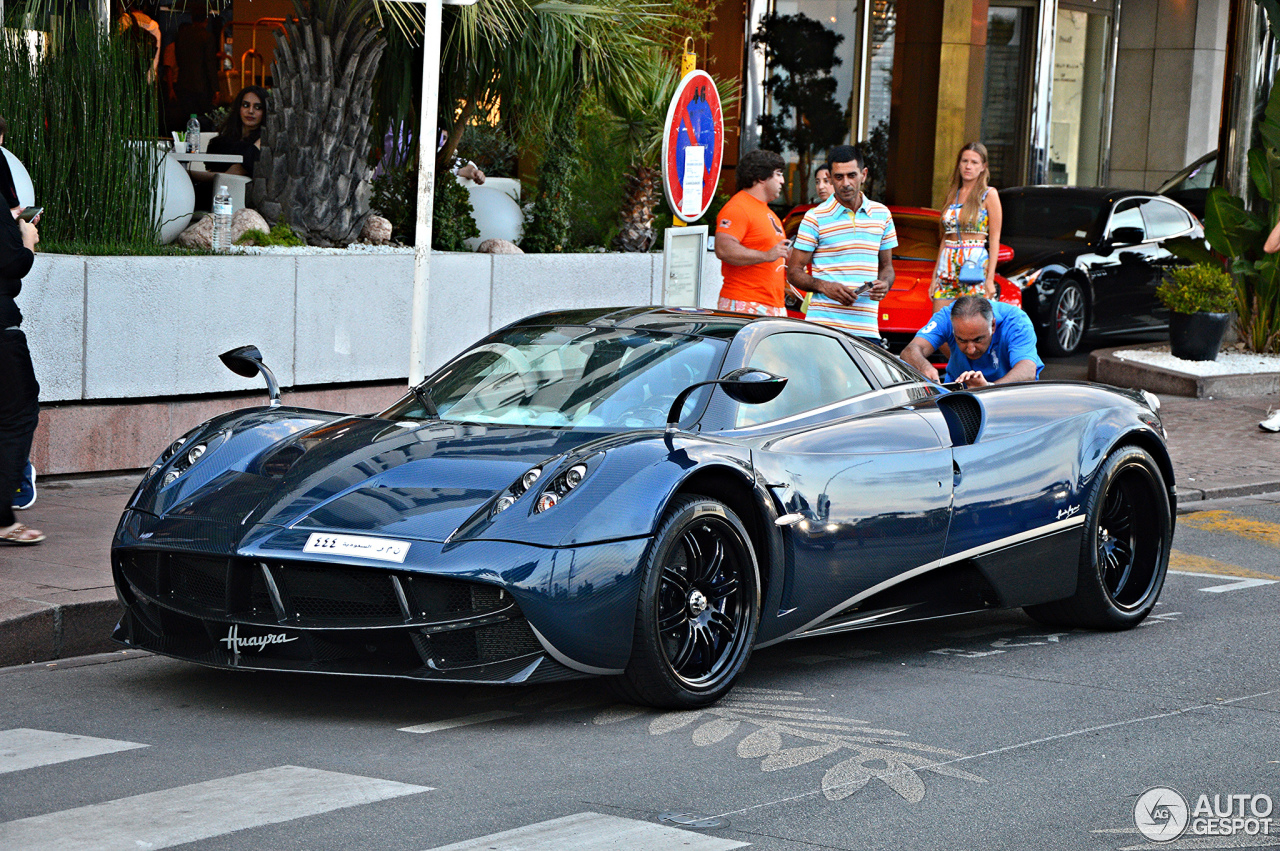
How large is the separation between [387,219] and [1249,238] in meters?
8.46

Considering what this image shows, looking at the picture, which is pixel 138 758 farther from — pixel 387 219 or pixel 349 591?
pixel 387 219

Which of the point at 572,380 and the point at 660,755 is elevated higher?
the point at 572,380

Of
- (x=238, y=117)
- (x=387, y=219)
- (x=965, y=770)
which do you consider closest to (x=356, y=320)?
(x=387, y=219)

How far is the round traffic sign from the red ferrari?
4.36 m

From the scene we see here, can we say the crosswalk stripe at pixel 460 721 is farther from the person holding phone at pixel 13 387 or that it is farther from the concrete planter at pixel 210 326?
the concrete planter at pixel 210 326

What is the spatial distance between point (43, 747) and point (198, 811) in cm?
88

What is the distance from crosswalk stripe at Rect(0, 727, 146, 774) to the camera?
4.77m

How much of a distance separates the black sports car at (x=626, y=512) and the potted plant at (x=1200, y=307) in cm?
887

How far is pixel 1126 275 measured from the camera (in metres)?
17.3

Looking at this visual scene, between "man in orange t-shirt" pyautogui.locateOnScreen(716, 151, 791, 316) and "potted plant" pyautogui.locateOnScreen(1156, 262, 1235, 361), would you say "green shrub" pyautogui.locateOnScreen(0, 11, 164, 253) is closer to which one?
"man in orange t-shirt" pyautogui.locateOnScreen(716, 151, 791, 316)

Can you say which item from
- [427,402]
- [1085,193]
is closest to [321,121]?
[427,402]

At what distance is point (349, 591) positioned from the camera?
5047 mm

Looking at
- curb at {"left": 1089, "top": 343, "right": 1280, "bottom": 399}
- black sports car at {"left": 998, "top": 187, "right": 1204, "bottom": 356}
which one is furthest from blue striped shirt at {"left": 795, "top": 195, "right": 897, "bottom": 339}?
black sports car at {"left": 998, "top": 187, "right": 1204, "bottom": 356}

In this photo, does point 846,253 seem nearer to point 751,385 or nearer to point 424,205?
point 424,205
